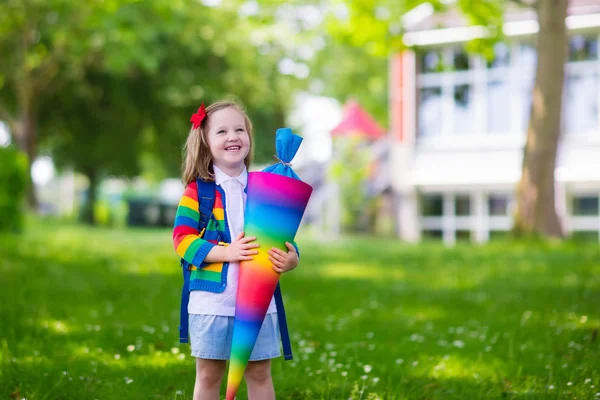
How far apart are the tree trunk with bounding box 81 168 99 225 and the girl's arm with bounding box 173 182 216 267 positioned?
3081 centimetres

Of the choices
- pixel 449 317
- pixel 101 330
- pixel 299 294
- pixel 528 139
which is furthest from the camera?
pixel 528 139

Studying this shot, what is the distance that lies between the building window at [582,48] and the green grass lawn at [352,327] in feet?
43.4

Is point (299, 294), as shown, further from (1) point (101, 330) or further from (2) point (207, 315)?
(2) point (207, 315)

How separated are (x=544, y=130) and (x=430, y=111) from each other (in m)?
11.0

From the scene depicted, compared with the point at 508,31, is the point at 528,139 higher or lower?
lower

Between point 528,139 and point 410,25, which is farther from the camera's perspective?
point 410,25

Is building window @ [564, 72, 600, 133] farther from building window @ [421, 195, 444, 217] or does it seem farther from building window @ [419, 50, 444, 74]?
building window @ [421, 195, 444, 217]

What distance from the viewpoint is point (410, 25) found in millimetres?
24625

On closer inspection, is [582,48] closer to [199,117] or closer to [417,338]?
[417,338]

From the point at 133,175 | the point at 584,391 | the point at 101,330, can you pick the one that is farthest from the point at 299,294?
the point at 133,175

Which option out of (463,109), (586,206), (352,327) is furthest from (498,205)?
(352,327)

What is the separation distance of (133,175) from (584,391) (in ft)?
101

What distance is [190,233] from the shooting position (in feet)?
10.7

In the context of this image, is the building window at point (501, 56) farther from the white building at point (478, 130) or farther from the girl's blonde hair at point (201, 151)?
the girl's blonde hair at point (201, 151)
